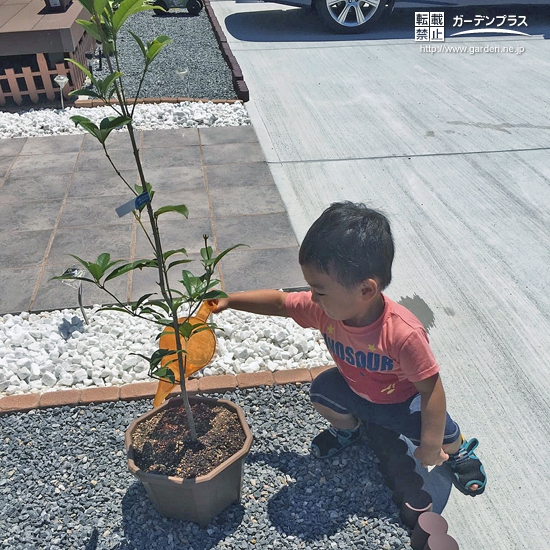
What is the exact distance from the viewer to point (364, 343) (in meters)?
2.09

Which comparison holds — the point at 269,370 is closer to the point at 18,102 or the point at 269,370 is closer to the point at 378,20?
the point at 18,102

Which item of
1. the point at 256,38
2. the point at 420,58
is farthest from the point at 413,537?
the point at 256,38

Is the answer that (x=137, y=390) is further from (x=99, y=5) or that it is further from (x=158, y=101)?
(x=158, y=101)

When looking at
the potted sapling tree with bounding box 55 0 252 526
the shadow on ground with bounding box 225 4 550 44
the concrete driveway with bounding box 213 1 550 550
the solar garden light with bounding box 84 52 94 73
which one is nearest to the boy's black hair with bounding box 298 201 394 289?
the potted sapling tree with bounding box 55 0 252 526

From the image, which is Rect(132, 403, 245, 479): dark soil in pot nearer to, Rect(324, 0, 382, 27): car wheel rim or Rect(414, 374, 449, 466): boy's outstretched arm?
Rect(414, 374, 449, 466): boy's outstretched arm

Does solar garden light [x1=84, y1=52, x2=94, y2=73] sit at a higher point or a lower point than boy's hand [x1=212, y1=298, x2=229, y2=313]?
lower

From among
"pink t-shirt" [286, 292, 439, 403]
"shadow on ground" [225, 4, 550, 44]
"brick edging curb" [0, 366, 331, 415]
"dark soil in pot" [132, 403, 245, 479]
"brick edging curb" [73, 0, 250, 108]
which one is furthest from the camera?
"shadow on ground" [225, 4, 550, 44]

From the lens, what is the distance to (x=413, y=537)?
209 cm

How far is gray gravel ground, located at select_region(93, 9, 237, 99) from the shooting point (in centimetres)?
704

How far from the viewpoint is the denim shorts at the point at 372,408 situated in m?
2.26

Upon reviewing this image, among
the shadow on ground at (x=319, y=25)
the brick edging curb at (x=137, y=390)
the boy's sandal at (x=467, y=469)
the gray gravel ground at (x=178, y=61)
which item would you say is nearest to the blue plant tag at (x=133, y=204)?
the brick edging curb at (x=137, y=390)

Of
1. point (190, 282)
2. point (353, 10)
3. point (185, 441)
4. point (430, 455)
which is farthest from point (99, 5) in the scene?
point (353, 10)

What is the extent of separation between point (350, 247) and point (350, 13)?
8.69m

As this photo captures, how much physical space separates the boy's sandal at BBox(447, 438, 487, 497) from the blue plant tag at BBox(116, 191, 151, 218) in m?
1.68
